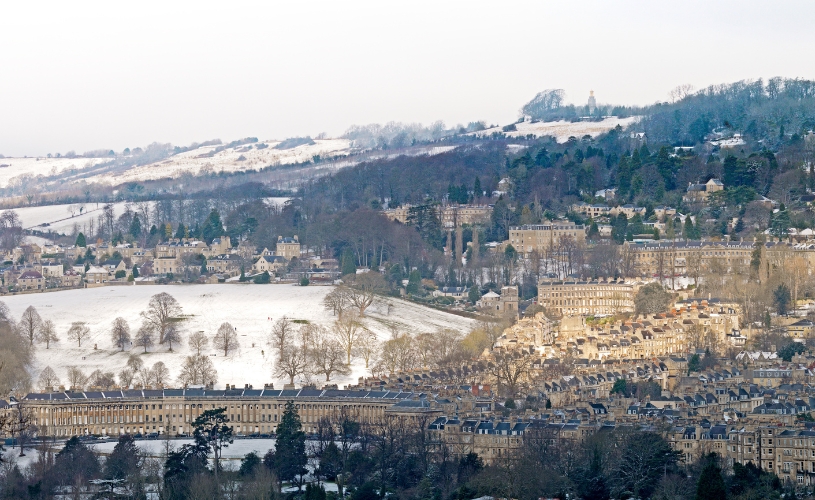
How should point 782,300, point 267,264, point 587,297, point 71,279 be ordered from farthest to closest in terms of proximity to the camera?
point 267,264
point 71,279
point 587,297
point 782,300

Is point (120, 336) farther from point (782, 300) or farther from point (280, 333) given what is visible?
point (782, 300)

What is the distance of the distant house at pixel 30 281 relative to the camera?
121062mm

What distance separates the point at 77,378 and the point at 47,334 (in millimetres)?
9558

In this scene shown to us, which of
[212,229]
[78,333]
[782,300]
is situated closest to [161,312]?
[78,333]

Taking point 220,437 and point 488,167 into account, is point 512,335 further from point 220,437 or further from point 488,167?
point 488,167

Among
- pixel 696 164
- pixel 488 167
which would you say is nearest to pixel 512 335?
pixel 696 164

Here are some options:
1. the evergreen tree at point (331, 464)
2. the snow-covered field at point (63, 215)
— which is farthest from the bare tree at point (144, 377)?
the snow-covered field at point (63, 215)

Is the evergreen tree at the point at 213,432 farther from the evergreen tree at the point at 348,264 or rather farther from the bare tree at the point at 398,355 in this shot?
the evergreen tree at the point at 348,264

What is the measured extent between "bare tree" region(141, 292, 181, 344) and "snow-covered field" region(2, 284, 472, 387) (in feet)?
2.70

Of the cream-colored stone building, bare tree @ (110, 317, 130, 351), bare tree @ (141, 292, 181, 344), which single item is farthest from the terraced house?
the cream-colored stone building

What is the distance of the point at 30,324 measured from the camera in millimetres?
99688

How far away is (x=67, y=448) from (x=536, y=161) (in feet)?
249

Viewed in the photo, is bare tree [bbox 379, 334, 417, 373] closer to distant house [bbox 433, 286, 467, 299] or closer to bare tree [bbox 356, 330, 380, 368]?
bare tree [bbox 356, 330, 380, 368]

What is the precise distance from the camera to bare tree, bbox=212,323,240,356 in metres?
96.8
